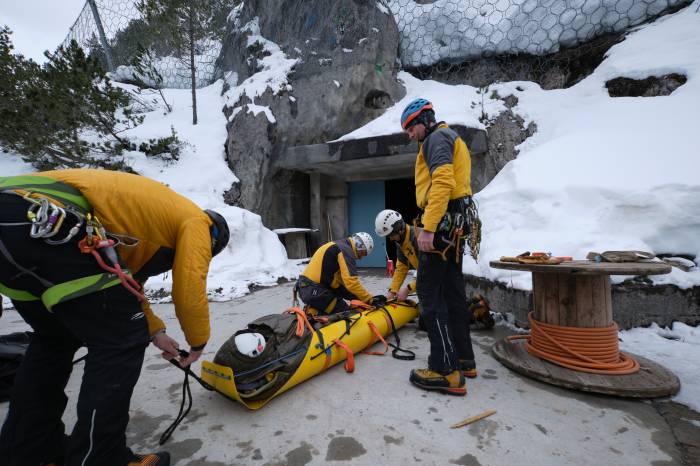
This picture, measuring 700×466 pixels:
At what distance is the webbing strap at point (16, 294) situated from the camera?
4.33ft

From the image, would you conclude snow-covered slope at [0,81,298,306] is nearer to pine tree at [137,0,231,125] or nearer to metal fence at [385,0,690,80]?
Result: pine tree at [137,0,231,125]

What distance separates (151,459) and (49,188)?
4.17ft

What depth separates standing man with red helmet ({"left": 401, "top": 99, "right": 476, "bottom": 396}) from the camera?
2221mm

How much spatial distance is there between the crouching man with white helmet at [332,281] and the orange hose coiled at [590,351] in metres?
1.70

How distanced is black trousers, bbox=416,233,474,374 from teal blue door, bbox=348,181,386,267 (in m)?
6.94

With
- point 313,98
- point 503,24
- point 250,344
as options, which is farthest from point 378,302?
point 503,24

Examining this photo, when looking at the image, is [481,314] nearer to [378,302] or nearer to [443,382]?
[378,302]

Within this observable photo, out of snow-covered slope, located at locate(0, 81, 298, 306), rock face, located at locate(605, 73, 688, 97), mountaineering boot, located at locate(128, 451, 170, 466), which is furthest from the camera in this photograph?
snow-covered slope, located at locate(0, 81, 298, 306)

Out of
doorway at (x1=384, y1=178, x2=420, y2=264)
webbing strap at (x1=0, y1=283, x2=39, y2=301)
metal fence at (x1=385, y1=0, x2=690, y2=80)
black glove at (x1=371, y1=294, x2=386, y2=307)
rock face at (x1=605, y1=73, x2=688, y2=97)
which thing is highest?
metal fence at (x1=385, y1=0, x2=690, y2=80)

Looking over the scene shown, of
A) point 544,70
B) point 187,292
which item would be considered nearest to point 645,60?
point 544,70

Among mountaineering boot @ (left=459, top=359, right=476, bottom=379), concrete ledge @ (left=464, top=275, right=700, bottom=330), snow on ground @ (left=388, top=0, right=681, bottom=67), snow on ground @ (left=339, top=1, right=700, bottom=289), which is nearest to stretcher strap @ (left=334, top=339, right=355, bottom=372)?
mountaineering boot @ (left=459, top=359, right=476, bottom=379)

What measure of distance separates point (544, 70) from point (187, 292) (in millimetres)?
9359

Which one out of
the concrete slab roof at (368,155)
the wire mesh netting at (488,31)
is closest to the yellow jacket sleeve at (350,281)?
the concrete slab roof at (368,155)

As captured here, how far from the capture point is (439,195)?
2.20 meters
